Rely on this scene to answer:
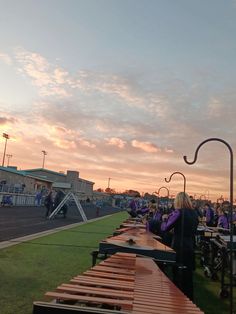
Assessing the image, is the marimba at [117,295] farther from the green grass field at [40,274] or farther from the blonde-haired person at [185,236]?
the blonde-haired person at [185,236]

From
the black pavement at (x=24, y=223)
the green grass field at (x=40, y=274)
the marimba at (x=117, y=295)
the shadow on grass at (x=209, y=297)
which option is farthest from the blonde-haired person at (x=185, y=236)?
the black pavement at (x=24, y=223)

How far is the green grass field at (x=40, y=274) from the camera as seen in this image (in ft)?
21.2

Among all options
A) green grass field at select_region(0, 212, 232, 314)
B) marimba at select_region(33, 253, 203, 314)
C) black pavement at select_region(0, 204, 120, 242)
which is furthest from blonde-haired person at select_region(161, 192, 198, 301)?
black pavement at select_region(0, 204, 120, 242)

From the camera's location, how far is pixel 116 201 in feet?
348

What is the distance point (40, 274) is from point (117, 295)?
5191 millimetres

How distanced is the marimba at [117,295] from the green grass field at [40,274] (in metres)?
1.16

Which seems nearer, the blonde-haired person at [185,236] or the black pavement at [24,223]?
the blonde-haired person at [185,236]

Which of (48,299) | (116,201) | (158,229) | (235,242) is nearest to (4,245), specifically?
(158,229)

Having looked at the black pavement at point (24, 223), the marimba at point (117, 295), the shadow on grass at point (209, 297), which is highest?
the black pavement at point (24, 223)

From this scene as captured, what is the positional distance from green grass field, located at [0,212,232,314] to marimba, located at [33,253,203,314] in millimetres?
1163

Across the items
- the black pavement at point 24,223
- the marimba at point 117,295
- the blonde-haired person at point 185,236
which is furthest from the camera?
the black pavement at point 24,223

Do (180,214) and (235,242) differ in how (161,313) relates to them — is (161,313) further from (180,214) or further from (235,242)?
(235,242)

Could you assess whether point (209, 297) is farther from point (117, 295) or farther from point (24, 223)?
point (24, 223)

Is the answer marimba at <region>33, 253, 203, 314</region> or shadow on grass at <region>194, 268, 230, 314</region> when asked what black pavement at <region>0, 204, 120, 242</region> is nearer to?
shadow on grass at <region>194, 268, 230, 314</region>
